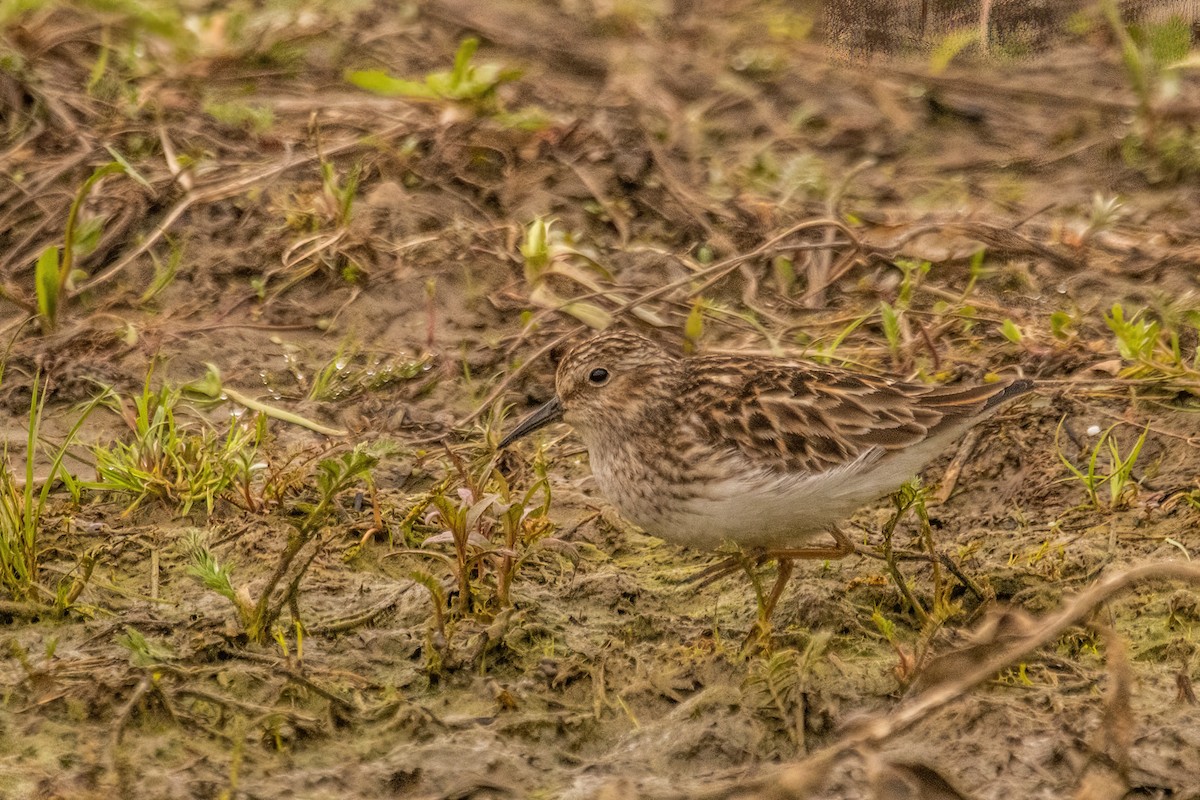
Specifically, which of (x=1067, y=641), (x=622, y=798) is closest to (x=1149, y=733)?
(x=1067, y=641)

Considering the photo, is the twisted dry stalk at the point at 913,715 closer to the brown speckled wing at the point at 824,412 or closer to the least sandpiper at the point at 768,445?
the least sandpiper at the point at 768,445

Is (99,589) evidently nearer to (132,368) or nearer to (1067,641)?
(132,368)

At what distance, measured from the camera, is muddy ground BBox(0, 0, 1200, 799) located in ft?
15.1

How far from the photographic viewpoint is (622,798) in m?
3.94

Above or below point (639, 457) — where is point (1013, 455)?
below

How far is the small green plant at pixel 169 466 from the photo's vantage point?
591cm

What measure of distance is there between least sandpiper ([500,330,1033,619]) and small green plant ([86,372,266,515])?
1.48 metres

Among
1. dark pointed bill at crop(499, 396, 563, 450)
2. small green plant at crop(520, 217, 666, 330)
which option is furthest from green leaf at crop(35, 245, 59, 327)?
dark pointed bill at crop(499, 396, 563, 450)

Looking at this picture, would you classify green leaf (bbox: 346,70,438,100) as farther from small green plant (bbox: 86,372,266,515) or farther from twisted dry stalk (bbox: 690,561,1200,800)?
twisted dry stalk (bbox: 690,561,1200,800)

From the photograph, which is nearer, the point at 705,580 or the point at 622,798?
the point at 622,798

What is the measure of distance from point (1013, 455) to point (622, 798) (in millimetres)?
3059

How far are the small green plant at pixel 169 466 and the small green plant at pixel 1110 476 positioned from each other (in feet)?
10.8

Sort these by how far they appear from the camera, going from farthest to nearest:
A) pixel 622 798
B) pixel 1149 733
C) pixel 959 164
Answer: pixel 959 164, pixel 1149 733, pixel 622 798

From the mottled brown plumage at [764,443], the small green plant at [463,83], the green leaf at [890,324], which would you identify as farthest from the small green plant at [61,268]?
the green leaf at [890,324]
